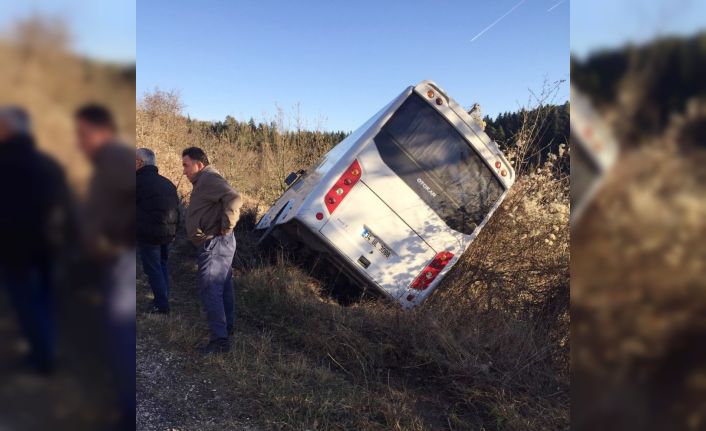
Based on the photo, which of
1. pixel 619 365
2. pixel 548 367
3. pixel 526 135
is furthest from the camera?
pixel 526 135

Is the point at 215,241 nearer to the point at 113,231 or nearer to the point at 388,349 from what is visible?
the point at 388,349

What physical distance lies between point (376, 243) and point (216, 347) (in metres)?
2.16

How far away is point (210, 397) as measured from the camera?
348 cm

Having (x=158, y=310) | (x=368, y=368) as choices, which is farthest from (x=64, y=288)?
(x=158, y=310)

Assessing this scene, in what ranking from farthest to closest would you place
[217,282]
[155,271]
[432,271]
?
[432,271]
[155,271]
[217,282]

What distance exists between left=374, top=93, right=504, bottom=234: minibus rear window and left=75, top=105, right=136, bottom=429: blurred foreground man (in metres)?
4.52

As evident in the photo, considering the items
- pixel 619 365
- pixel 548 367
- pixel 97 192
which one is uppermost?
pixel 97 192

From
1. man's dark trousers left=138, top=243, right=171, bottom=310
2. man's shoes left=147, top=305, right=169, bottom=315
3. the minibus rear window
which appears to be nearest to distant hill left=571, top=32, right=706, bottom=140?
the minibus rear window

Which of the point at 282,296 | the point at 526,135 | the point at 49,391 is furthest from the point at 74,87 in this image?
the point at 526,135

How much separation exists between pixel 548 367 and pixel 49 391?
354 centimetres

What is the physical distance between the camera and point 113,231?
3.94 ft

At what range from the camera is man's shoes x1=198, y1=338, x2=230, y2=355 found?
13.5 ft

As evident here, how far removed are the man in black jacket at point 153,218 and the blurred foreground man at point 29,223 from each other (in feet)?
13.2

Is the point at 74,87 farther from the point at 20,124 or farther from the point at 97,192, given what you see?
the point at 97,192
